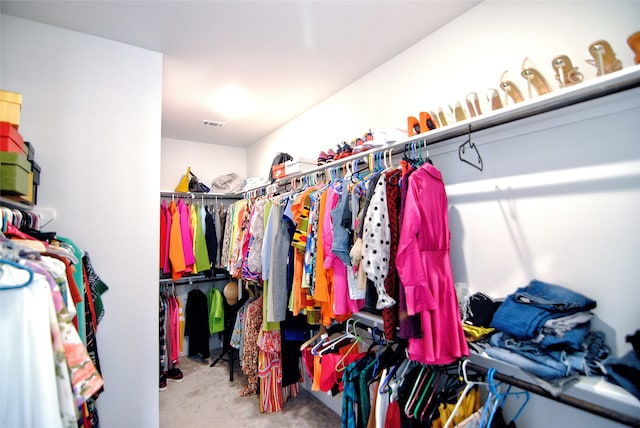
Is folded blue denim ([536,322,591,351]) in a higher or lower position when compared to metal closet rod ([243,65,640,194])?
lower

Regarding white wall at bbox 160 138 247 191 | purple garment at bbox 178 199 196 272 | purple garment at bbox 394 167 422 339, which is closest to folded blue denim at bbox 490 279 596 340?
purple garment at bbox 394 167 422 339

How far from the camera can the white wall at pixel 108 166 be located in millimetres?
1605

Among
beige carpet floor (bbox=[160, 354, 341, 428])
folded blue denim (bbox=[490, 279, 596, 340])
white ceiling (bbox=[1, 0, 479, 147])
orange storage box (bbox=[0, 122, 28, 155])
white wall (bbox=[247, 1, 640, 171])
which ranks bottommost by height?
beige carpet floor (bbox=[160, 354, 341, 428])

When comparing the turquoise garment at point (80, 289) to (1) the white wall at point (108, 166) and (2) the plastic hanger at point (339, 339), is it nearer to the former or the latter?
(1) the white wall at point (108, 166)

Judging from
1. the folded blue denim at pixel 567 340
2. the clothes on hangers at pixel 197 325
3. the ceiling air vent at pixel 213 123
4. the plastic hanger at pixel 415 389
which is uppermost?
the ceiling air vent at pixel 213 123

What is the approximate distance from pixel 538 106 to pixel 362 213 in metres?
0.84

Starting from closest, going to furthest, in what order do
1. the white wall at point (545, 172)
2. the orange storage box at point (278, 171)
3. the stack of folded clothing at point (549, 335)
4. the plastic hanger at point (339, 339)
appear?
the stack of folded clothing at point (549, 335)
the white wall at point (545, 172)
the plastic hanger at point (339, 339)
the orange storage box at point (278, 171)

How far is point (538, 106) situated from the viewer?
112 cm

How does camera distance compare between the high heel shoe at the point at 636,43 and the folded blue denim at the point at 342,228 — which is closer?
the high heel shoe at the point at 636,43

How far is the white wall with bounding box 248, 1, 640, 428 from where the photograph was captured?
3.51 ft

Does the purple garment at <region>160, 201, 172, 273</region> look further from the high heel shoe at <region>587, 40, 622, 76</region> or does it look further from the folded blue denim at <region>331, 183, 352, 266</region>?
the high heel shoe at <region>587, 40, 622, 76</region>

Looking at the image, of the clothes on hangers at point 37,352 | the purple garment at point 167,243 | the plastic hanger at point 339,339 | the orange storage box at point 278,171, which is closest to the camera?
the clothes on hangers at point 37,352

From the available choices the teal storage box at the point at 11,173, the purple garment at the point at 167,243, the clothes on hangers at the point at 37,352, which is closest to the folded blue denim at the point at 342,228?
the clothes on hangers at the point at 37,352

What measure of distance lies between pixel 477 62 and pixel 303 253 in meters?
1.48
